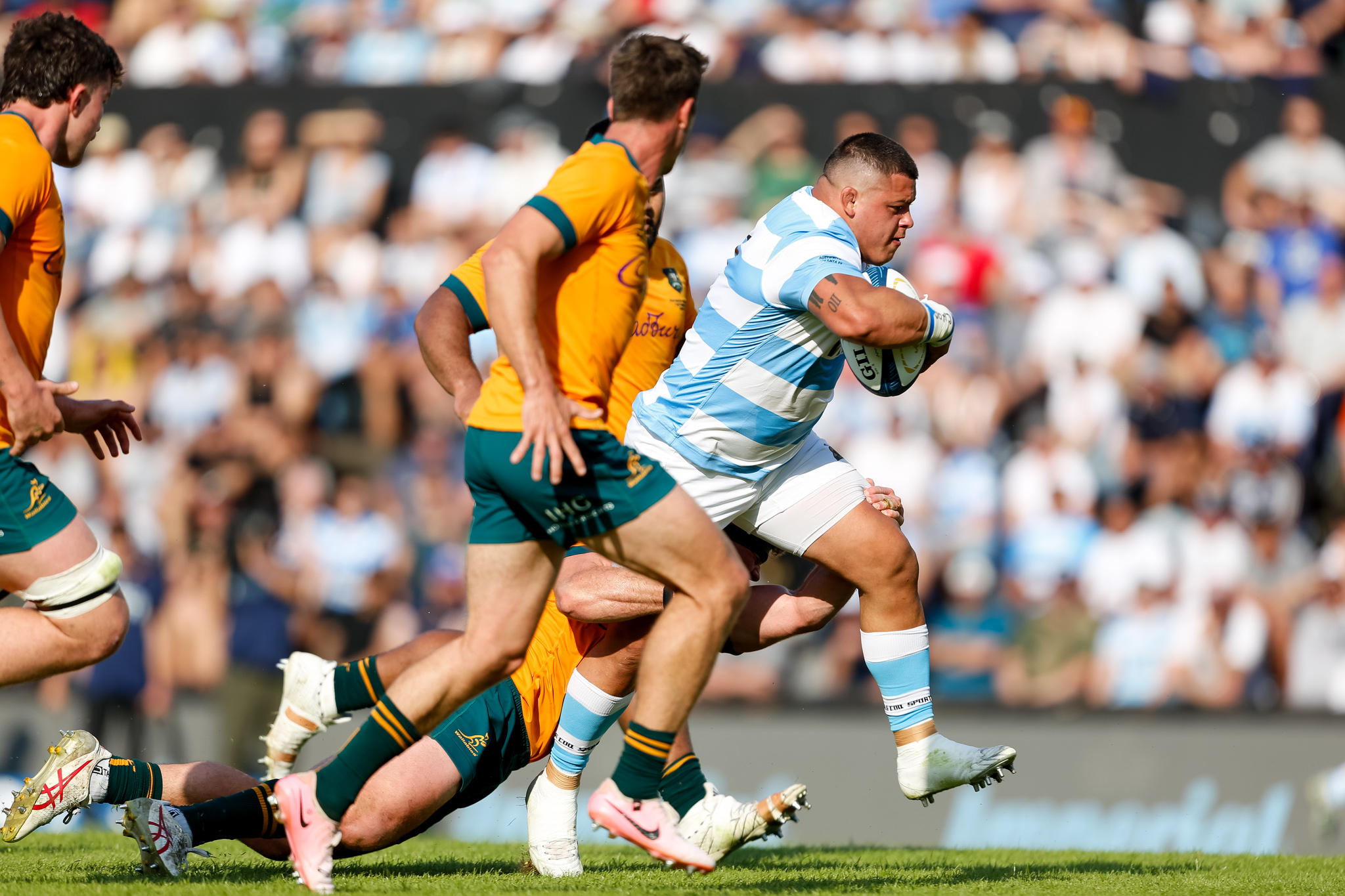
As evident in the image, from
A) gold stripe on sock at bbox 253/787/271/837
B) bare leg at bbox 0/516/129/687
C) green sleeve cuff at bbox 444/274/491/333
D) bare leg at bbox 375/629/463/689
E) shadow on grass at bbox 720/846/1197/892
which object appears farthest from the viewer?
green sleeve cuff at bbox 444/274/491/333

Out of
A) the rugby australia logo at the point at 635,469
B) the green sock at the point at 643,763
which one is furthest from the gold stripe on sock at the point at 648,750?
the rugby australia logo at the point at 635,469

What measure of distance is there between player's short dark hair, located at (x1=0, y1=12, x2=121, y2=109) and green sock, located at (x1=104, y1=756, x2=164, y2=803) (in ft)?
7.19

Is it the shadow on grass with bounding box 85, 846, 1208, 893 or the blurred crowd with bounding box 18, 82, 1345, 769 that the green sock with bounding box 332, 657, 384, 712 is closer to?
the shadow on grass with bounding box 85, 846, 1208, 893

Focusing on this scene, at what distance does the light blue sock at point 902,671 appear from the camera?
543 cm

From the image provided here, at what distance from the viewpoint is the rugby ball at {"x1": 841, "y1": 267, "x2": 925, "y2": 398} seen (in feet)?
17.0

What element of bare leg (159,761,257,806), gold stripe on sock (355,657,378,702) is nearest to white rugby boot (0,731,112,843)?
bare leg (159,761,257,806)

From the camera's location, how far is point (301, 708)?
5629 mm

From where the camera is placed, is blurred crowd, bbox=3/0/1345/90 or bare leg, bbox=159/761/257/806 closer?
bare leg, bbox=159/761/257/806

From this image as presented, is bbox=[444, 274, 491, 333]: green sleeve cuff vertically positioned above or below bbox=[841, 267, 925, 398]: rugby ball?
above

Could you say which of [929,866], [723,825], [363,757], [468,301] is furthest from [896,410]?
[363,757]

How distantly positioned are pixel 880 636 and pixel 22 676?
2.91 metres

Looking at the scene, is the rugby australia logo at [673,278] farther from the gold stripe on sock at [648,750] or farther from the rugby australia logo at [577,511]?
the gold stripe on sock at [648,750]

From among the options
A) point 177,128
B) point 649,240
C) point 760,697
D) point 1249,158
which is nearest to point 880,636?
point 649,240

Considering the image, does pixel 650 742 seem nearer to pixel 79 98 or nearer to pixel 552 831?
pixel 552 831
